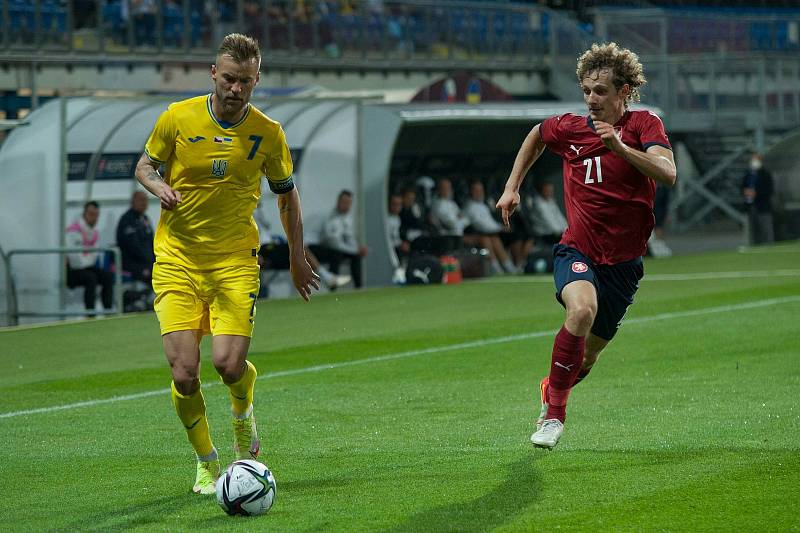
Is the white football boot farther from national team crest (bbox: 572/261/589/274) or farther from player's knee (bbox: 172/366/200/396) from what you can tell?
player's knee (bbox: 172/366/200/396)

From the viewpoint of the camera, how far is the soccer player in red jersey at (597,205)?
7.36m

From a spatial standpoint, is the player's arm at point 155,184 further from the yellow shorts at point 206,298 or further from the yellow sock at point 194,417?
the yellow sock at point 194,417

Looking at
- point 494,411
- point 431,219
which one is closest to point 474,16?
point 431,219

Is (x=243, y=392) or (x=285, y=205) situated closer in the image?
(x=243, y=392)

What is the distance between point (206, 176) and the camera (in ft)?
22.7

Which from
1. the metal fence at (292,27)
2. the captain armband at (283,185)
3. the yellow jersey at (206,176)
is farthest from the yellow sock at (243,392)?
the metal fence at (292,27)

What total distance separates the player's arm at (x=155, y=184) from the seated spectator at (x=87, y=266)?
1132 cm

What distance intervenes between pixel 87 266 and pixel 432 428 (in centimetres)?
1050

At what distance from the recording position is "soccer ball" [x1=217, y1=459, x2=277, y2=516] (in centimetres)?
617

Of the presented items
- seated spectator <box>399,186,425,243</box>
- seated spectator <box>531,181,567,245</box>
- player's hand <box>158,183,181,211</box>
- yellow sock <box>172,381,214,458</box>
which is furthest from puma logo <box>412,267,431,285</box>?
player's hand <box>158,183,181,211</box>

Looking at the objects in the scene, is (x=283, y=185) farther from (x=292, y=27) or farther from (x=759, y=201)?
(x=759, y=201)

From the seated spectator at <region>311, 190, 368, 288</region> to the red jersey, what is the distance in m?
13.7

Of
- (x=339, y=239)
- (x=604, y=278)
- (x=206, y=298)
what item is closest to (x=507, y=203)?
(x=604, y=278)

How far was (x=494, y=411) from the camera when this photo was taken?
9.35m
